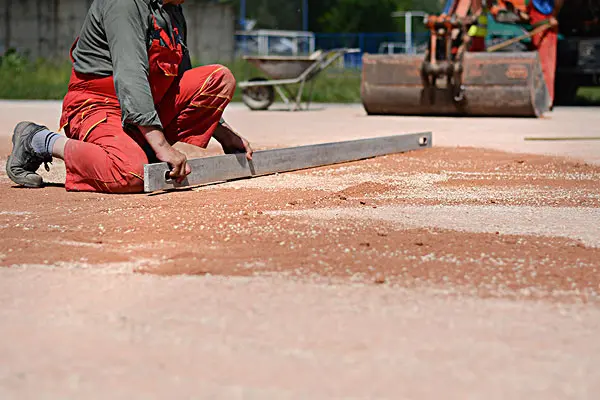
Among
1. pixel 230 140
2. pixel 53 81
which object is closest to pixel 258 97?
pixel 53 81

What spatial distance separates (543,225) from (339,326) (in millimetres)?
1643

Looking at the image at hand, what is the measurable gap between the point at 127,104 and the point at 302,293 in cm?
202

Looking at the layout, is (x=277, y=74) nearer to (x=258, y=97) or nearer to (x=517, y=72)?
(x=258, y=97)

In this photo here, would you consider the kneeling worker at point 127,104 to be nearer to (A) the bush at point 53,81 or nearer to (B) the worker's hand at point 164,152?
(B) the worker's hand at point 164,152

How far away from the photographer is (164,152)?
4.29 meters

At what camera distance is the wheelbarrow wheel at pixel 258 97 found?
1315 centimetres

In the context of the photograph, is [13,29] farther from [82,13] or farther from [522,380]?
[522,380]

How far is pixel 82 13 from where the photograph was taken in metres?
26.9

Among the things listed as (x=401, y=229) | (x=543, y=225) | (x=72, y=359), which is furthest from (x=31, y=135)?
(x=72, y=359)

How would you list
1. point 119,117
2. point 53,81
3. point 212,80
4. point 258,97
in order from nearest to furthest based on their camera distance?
point 119,117 → point 212,80 → point 258,97 → point 53,81

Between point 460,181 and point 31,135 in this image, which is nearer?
point 31,135

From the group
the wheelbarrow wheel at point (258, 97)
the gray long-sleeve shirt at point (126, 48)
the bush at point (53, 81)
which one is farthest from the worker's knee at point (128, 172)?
the bush at point (53, 81)

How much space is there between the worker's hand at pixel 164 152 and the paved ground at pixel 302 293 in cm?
12

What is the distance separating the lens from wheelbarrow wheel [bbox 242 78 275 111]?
13148 mm
